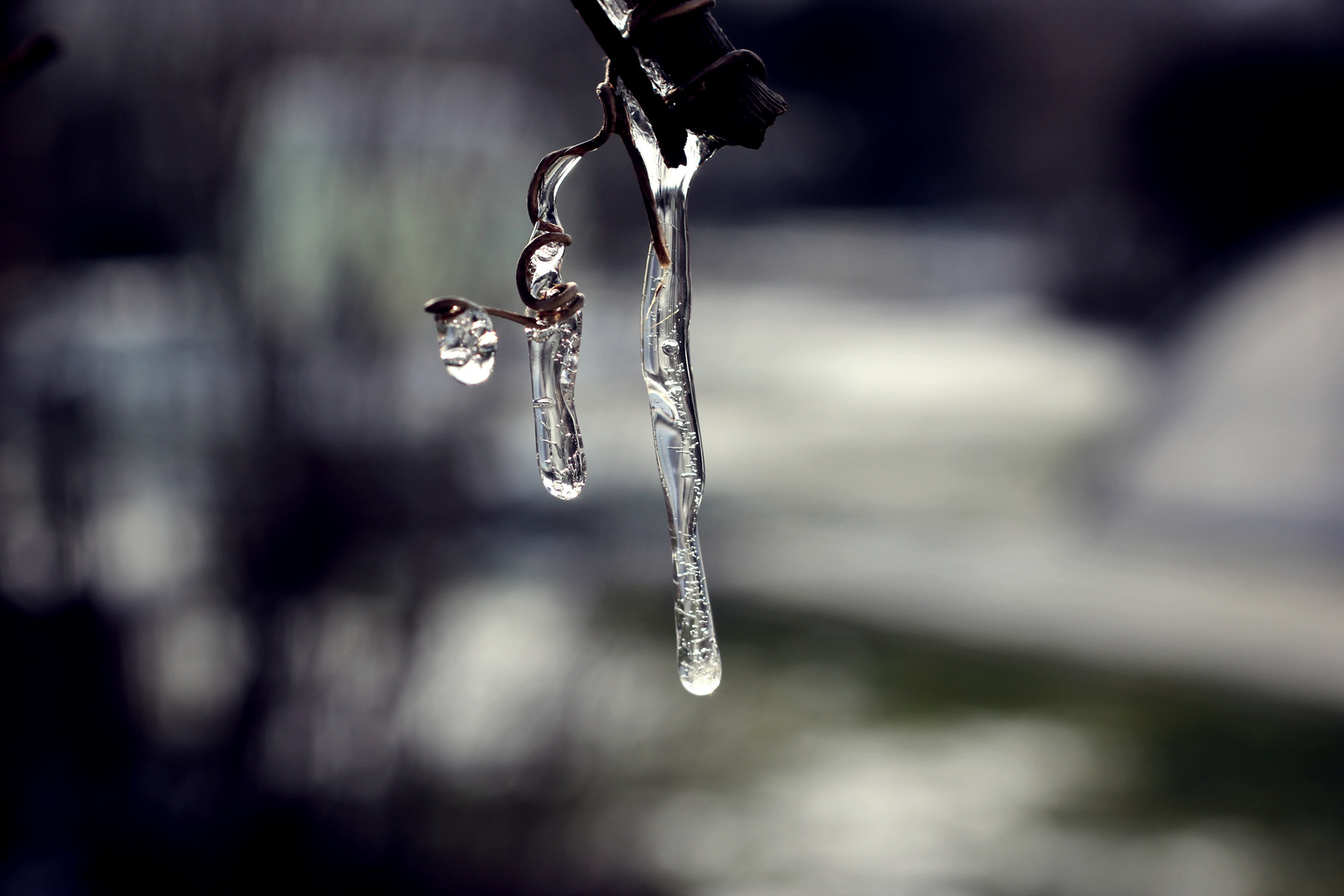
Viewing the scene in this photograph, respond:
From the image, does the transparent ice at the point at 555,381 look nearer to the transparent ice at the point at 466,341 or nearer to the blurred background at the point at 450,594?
the transparent ice at the point at 466,341

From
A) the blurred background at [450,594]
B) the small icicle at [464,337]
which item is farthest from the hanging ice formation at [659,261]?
the blurred background at [450,594]

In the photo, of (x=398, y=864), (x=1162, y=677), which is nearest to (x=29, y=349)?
(x=398, y=864)

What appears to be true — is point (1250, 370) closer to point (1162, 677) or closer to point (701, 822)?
point (1162, 677)

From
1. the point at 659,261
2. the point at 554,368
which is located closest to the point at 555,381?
the point at 554,368


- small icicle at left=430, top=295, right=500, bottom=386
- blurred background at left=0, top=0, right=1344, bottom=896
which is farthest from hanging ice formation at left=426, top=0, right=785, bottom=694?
blurred background at left=0, top=0, right=1344, bottom=896

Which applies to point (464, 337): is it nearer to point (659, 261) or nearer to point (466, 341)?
point (466, 341)
